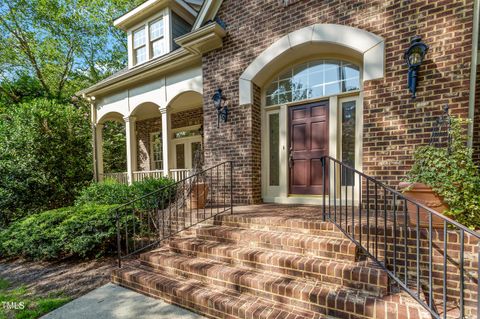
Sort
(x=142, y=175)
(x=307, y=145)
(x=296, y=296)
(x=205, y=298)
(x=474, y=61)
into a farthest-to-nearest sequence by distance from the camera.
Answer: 1. (x=142, y=175)
2. (x=307, y=145)
3. (x=474, y=61)
4. (x=205, y=298)
5. (x=296, y=296)

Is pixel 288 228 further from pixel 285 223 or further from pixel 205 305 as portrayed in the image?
pixel 205 305

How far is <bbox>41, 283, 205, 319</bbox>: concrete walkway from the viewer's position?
8.32ft

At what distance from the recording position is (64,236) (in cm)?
424

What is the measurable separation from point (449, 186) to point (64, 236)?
572 cm

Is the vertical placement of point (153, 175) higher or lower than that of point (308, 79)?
lower

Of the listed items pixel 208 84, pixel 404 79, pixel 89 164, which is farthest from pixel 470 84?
pixel 89 164

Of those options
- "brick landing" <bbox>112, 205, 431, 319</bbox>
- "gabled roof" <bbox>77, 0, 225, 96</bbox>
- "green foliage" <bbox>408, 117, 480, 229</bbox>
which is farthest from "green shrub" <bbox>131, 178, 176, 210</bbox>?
"green foliage" <bbox>408, 117, 480, 229</bbox>

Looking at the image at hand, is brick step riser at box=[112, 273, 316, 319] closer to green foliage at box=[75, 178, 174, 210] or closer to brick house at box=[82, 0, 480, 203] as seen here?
green foliage at box=[75, 178, 174, 210]

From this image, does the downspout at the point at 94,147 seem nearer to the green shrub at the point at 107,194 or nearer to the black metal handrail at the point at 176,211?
the green shrub at the point at 107,194

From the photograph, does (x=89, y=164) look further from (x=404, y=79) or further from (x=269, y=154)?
(x=404, y=79)

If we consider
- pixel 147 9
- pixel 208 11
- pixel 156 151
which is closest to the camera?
pixel 208 11

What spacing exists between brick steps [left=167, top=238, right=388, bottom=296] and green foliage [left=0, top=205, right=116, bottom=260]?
1.80 metres

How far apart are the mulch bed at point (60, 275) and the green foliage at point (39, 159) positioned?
96.7 inches

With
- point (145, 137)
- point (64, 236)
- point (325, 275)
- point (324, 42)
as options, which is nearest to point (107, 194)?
point (64, 236)
